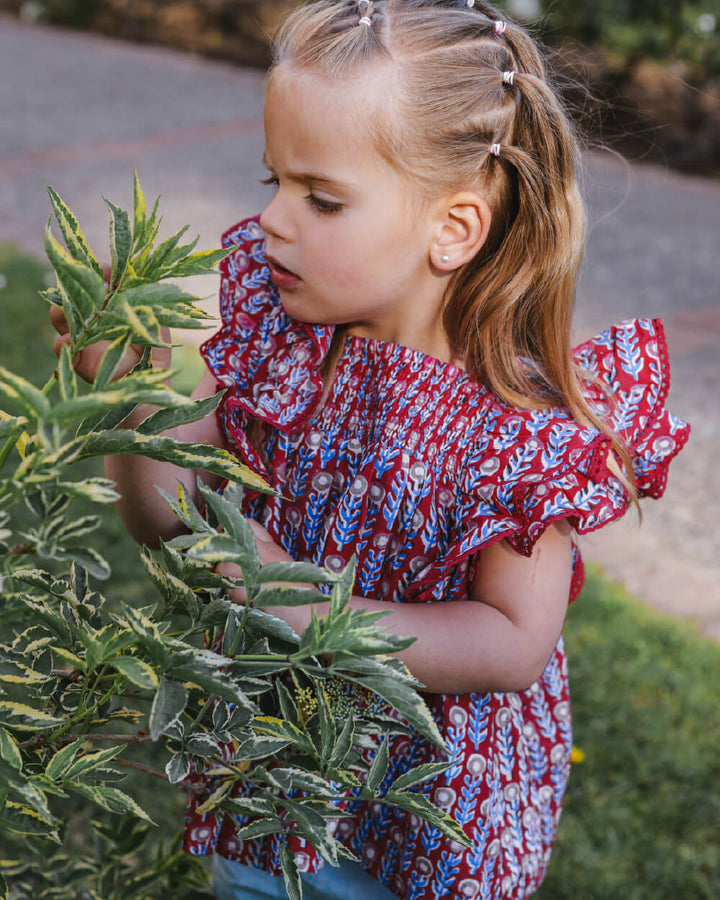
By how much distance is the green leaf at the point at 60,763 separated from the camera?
1057 millimetres

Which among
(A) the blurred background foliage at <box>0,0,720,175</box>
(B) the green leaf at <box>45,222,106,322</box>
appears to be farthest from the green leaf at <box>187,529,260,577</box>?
(A) the blurred background foliage at <box>0,0,720,175</box>

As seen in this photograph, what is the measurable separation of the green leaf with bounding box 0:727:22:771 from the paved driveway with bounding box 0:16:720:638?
1.28 metres

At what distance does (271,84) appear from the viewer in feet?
4.72

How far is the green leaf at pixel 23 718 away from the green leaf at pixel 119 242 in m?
0.43

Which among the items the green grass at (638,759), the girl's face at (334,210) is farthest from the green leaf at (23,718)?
the green grass at (638,759)

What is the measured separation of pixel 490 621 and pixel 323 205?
1.93ft

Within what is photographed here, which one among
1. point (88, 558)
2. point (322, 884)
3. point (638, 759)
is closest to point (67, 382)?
point (88, 558)

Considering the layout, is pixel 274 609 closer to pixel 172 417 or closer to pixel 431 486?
pixel 431 486

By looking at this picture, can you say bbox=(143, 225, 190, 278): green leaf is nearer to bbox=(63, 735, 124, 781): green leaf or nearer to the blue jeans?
bbox=(63, 735, 124, 781): green leaf

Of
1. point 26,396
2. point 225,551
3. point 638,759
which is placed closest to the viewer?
point 26,396

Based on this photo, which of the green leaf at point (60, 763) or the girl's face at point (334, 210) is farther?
the girl's face at point (334, 210)

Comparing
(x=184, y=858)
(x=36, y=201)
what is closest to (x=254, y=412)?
(x=184, y=858)

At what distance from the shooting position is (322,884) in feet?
5.55

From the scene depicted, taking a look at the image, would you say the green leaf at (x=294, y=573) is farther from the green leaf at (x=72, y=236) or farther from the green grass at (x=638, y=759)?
the green grass at (x=638, y=759)
